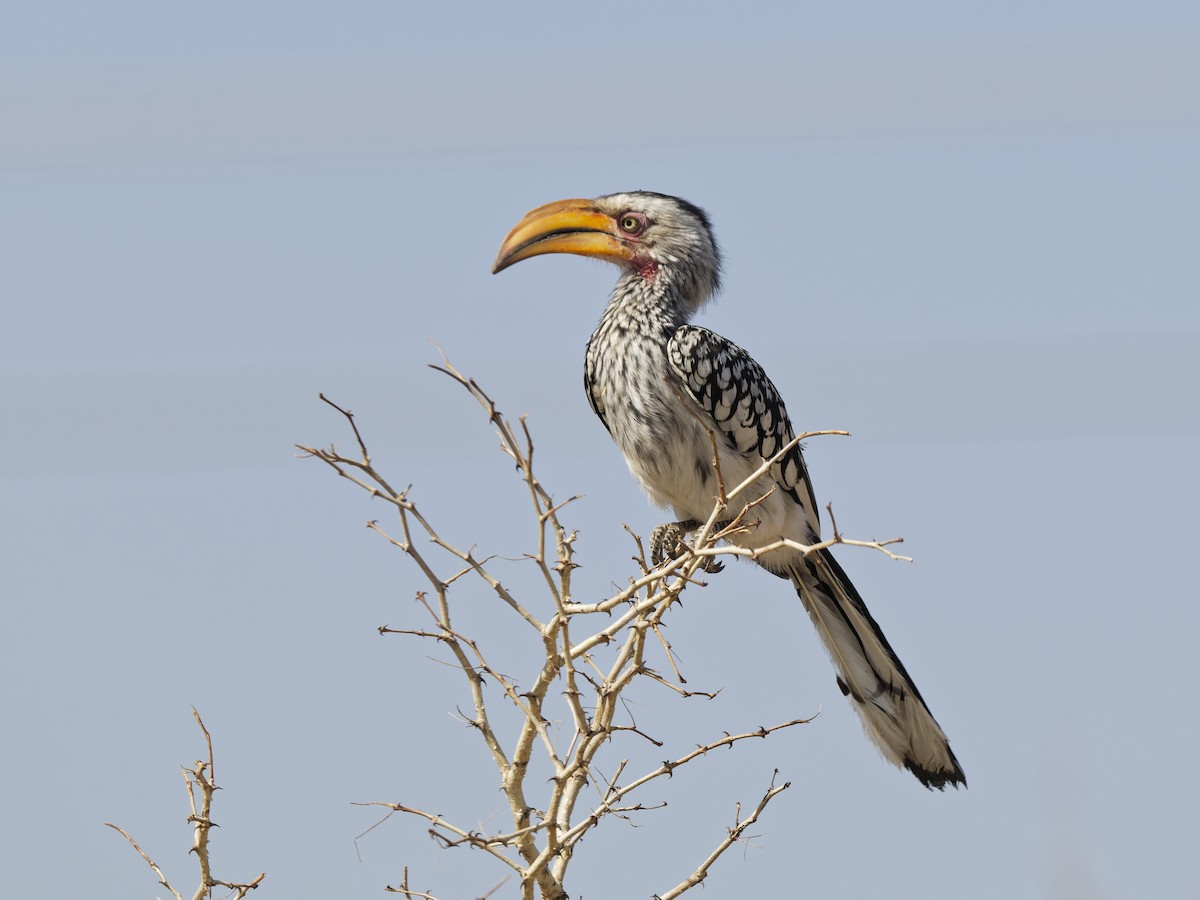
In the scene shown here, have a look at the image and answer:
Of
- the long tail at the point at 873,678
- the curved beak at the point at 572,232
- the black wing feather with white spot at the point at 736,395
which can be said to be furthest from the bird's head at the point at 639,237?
the long tail at the point at 873,678

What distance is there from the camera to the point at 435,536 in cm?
289

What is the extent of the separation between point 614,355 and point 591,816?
207 cm

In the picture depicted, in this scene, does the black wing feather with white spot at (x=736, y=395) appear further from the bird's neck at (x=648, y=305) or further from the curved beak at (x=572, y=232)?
the curved beak at (x=572, y=232)

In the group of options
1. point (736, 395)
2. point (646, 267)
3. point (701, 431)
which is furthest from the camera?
point (646, 267)

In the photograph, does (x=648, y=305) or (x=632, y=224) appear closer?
(x=648, y=305)

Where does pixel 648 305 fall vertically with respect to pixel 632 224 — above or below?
below

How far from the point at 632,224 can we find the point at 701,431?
40.2 inches

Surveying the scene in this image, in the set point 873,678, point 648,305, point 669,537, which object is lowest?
point 873,678

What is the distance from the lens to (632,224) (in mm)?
5070

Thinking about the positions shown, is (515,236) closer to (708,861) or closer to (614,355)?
(614,355)

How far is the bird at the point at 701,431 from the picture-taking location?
4.40 metres

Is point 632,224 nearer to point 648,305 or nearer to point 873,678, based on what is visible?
point 648,305

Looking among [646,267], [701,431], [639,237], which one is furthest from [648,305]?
[701,431]

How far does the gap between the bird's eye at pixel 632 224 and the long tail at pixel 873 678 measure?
128 cm
